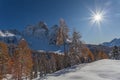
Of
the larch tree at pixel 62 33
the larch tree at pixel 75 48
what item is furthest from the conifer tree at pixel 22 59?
the larch tree at pixel 75 48

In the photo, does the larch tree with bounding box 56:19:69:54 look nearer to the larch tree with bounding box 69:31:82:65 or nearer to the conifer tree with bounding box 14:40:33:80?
the larch tree with bounding box 69:31:82:65

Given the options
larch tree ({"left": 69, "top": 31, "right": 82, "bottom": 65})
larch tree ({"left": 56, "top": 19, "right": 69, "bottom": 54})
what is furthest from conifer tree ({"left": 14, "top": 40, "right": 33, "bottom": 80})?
larch tree ({"left": 69, "top": 31, "right": 82, "bottom": 65})

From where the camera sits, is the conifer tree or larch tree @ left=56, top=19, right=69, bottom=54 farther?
larch tree @ left=56, top=19, right=69, bottom=54

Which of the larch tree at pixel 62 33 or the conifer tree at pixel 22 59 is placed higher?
the larch tree at pixel 62 33

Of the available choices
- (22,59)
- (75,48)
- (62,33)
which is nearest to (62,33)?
(62,33)

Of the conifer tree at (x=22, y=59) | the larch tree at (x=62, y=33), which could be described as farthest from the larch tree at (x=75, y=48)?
the conifer tree at (x=22, y=59)

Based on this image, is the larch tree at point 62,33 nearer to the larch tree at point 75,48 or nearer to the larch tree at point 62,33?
the larch tree at point 62,33

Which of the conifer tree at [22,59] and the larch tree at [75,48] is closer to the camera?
the conifer tree at [22,59]

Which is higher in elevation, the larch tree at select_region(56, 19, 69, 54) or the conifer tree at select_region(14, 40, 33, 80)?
the larch tree at select_region(56, 19, 69, 54)

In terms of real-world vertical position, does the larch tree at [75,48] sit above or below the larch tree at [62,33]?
below

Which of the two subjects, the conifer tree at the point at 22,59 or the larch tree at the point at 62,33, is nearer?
the conifer tree at the point at 22,59

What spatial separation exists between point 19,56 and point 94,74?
1003 inches

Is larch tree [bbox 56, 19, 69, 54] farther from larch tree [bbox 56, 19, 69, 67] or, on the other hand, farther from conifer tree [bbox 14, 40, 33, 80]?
conifer tree [bbox 14, 40, 33, 80]

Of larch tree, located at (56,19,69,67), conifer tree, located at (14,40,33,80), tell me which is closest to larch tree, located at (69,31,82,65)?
larch tree, located at (56,19,69,67)
